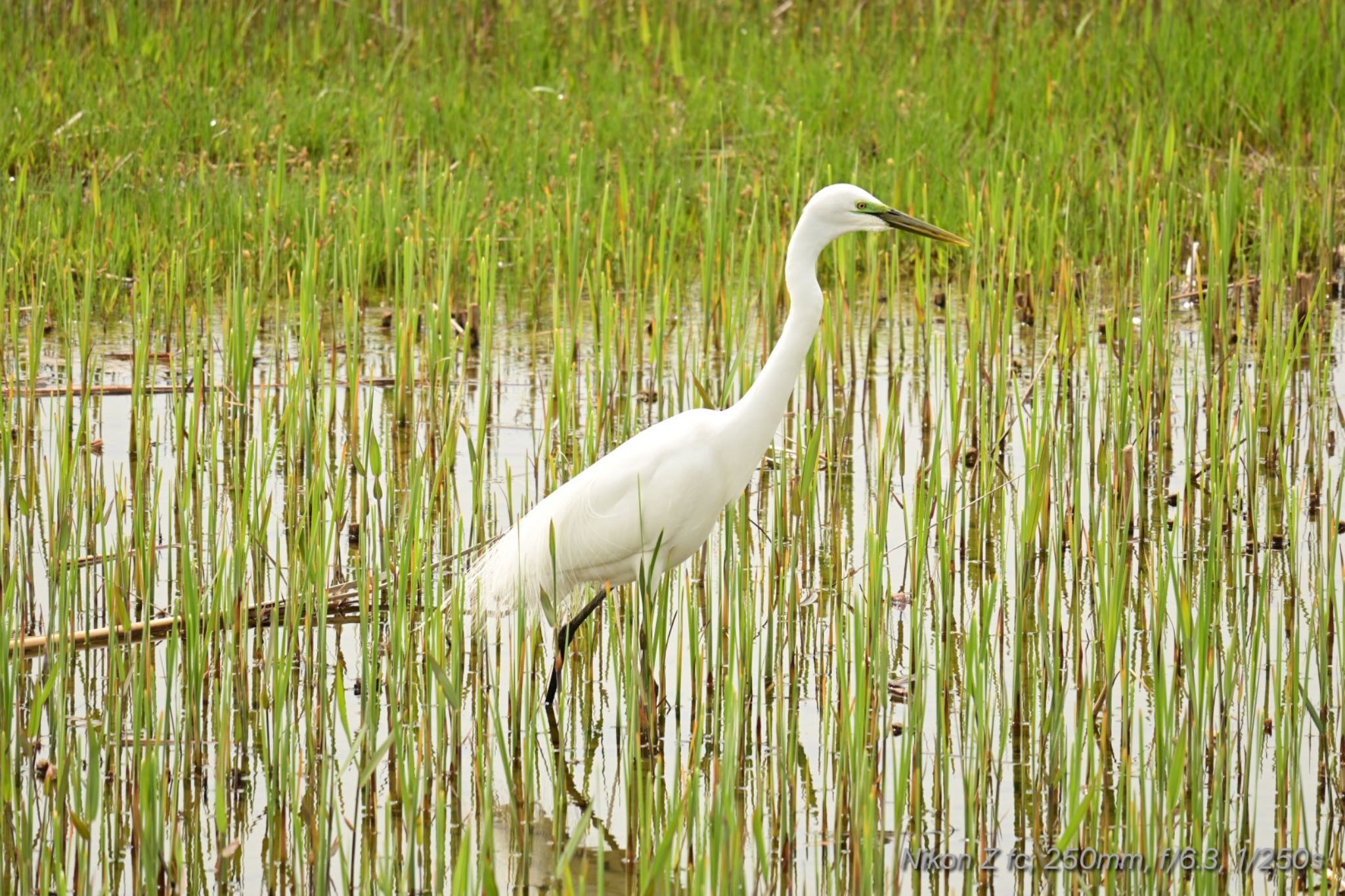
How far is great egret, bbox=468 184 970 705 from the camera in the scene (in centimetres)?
390

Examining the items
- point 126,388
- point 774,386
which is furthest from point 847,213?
point 126,388

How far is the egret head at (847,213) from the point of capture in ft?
13.4

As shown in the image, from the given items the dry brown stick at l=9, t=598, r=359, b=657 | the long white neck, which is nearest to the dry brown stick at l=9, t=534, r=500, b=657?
the dry brown stick at l=9, t=598, r=359, b=657

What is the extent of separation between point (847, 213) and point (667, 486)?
791mm

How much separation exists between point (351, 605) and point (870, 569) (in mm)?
1441

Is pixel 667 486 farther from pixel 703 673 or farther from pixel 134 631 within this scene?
pixel 134 631

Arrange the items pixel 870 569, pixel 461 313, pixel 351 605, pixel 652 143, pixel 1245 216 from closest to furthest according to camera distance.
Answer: pixel 870 569
pixel 351 605
pixel 461 313
pixel 1245 216
pixel 652 143

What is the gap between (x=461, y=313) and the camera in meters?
6.20

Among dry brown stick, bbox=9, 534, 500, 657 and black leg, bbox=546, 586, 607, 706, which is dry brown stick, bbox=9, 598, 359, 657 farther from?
black leg, bbox=546, 586, 607, 706

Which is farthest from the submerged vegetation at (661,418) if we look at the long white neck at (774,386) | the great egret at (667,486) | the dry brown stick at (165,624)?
Answer: the long white neck at (774,386)

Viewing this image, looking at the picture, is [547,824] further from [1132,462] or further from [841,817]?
[1132,462]

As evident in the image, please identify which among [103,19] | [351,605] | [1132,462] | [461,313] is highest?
[103,19]

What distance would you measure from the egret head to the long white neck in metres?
0.17

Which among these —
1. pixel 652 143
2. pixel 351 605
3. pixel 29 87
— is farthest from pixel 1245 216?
pixel 29 87
